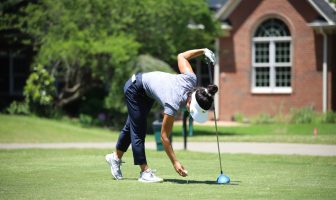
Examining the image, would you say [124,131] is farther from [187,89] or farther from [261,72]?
[261,72]

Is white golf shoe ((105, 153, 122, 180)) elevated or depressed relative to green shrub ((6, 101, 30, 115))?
depressed

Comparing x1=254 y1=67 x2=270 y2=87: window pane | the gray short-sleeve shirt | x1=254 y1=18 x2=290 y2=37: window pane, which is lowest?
the gray short-sleeve shirt

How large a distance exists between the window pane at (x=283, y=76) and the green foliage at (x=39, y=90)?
9.54 metres

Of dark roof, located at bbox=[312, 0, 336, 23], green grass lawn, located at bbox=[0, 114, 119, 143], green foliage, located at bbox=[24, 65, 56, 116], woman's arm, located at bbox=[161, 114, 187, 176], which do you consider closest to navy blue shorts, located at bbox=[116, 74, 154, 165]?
woman's arm, located at bbox=[161, 114, 187, 176]

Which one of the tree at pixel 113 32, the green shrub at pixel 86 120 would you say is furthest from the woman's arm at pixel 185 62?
the green shrub at pixel 86 120

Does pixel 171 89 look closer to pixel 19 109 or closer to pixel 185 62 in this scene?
pixel 185 62

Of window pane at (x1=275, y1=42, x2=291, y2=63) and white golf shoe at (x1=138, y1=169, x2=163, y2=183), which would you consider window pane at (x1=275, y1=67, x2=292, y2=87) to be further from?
white golf shoe at (x1=138, y1=169, x2=163, y2=183)

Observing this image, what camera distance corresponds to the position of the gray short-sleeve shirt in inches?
380

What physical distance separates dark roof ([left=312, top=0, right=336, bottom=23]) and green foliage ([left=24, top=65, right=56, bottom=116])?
10941 millimetres

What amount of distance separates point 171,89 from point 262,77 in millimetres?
21533

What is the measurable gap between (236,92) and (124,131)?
2095 cm

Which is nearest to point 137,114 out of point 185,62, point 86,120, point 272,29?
point 185,62

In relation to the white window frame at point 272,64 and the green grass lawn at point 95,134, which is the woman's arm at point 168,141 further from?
the white window frame at point 272,64

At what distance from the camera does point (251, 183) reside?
396 inches
